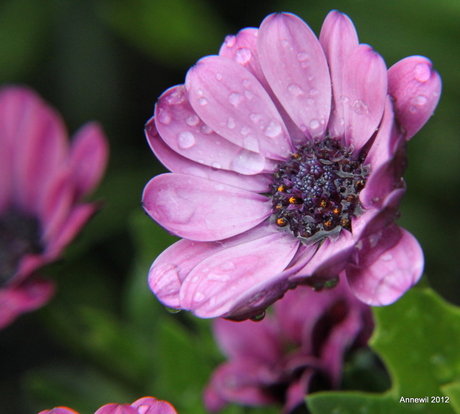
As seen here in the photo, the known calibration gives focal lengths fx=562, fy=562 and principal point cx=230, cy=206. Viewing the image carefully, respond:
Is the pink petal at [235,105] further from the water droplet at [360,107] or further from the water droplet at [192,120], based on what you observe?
the water droplet at [360,107]

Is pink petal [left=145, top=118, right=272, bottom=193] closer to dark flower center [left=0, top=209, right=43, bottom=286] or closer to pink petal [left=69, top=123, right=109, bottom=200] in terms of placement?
pink petal [left=69, top=123, right=109, bottom=200]

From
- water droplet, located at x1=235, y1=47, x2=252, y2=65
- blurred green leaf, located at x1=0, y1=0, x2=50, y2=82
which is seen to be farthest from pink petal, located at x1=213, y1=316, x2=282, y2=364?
blurred green leaf, located at x1=0, y1=0, x2=50, y2=82

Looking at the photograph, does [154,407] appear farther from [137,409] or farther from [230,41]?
[230,41]

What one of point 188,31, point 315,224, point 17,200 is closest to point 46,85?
point 188,31

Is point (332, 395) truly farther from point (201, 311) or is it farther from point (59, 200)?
point (59, 200)

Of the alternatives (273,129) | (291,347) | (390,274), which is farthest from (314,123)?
(291,347)
